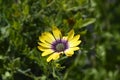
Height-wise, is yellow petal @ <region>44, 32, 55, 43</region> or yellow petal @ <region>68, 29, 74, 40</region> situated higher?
yellow petal @ <region>44, 32, 55, 43</region>

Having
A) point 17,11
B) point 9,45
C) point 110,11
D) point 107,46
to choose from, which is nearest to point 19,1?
point 17,11

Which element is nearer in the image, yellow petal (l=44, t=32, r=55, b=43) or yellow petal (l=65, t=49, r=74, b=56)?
yellow petal (l=65, t=49, r=74, b=56)

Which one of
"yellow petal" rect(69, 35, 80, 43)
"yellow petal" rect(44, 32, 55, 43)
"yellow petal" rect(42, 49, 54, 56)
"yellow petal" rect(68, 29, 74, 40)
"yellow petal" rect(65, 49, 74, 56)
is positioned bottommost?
"yellow petal" rect(65, 49, 74, 56)

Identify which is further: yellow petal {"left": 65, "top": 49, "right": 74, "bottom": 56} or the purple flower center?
the purple flower center

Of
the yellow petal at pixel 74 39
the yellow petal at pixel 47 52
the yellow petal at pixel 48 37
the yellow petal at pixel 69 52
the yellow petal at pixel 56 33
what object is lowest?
the yellow petal at pixel 69 52

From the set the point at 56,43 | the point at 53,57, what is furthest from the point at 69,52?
the point at 56,43

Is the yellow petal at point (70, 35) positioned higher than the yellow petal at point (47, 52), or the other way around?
the yellow petal at point (70, 35)

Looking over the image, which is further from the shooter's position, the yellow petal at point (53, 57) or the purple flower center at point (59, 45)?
the purple flower center at point (59, 45)
